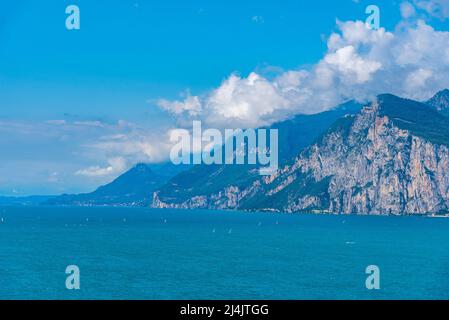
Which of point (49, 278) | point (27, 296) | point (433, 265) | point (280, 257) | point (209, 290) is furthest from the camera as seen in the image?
point (280, 257)

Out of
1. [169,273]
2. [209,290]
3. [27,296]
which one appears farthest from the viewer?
[169,273]

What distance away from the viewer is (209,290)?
129 meters

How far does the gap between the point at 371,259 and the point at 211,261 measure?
187 feet
